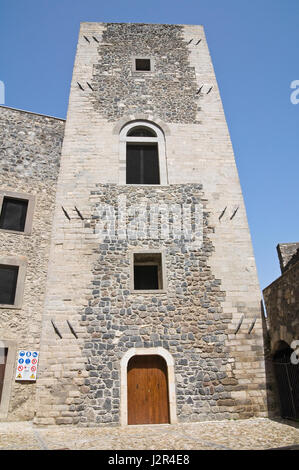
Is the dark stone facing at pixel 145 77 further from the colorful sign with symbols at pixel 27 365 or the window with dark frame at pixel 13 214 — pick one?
the colorful sign with symbols at pixel 27 365

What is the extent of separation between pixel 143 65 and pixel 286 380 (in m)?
11.6

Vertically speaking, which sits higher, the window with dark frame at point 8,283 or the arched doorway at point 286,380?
the window with dark frame at point 8,283

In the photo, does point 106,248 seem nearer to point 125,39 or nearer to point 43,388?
point 43,388

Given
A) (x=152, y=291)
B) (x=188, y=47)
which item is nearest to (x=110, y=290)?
(x=152, y=291)

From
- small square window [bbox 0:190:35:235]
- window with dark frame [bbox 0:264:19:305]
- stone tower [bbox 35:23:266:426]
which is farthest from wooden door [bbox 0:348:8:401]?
small square window [bbox 0:190:35:235]

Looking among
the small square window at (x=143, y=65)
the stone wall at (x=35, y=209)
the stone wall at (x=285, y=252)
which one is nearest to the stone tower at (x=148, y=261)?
the small square window at (x=143, y=65)

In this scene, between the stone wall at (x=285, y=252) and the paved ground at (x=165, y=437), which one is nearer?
the paved ground at (x=165, y=437)

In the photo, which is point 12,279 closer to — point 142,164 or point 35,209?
point 35,209

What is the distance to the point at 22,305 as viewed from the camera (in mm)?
9688

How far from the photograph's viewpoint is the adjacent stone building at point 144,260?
719cm

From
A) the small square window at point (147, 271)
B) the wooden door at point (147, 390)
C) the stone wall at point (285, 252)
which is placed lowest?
the wooden door at point (147, 390)

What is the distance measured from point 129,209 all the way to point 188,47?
7766mm

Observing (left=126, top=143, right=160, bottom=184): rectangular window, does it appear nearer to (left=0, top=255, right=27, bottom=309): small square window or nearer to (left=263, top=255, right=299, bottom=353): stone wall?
(left=0, top=255, right=27, bottom=309): small square window

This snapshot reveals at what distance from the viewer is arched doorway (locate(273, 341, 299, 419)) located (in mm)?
7055
